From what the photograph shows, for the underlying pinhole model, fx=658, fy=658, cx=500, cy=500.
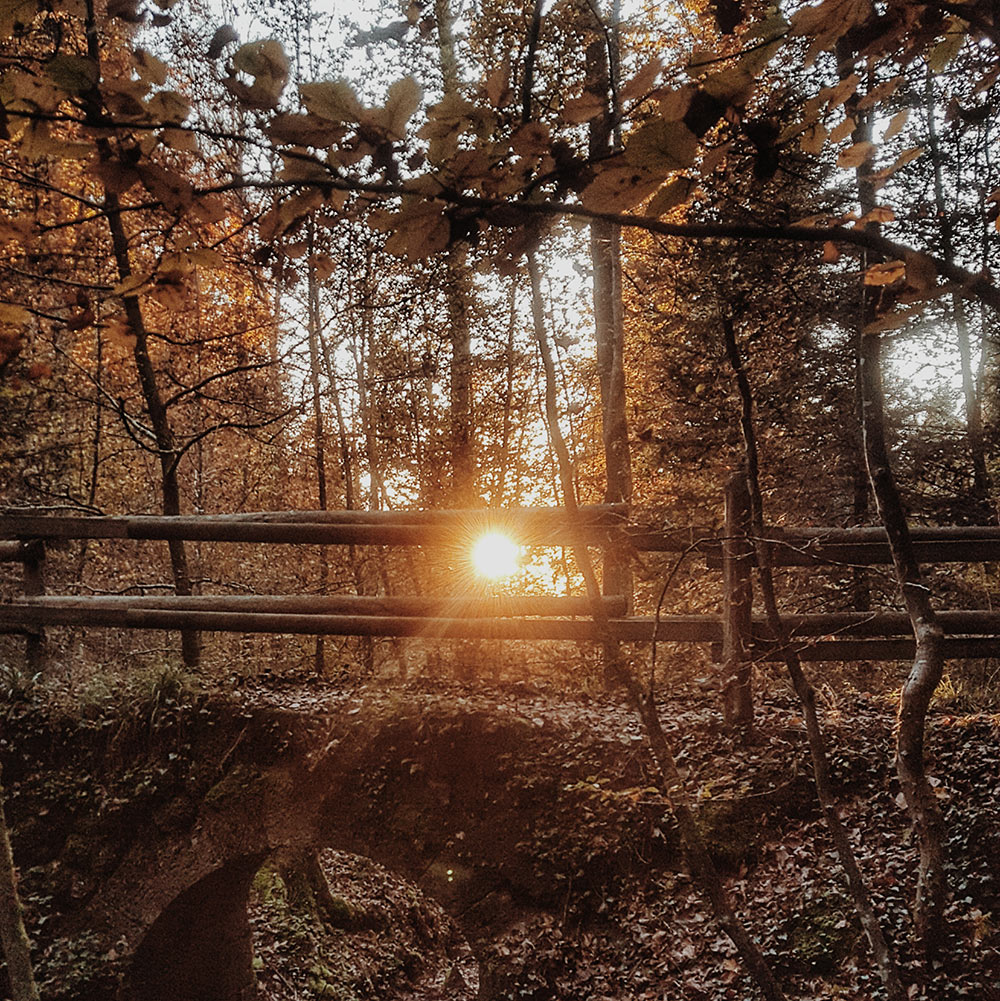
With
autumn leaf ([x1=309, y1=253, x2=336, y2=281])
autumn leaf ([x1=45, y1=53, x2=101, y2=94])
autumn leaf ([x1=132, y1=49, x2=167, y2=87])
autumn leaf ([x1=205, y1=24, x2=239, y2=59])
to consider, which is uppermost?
autumn leaf ([x1=205, y1=24, x2=239, y2=59])

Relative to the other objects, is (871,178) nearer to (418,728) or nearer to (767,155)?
(767,155)

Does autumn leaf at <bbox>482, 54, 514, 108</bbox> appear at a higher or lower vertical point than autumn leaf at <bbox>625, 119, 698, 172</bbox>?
higher

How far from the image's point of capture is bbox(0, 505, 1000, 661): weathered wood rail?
4.59 metres

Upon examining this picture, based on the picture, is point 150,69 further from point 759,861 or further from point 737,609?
point 759,861

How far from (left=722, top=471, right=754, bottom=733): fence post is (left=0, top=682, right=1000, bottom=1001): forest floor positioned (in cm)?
20

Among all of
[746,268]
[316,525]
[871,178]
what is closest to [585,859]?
[316,525]

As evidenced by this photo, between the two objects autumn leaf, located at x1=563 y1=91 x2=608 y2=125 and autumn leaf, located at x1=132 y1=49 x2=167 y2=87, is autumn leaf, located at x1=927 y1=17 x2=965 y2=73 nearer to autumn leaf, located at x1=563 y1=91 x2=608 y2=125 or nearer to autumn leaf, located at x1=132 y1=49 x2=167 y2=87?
autumn leaf, located at x1=563 y1=91 x2=608 y2=125

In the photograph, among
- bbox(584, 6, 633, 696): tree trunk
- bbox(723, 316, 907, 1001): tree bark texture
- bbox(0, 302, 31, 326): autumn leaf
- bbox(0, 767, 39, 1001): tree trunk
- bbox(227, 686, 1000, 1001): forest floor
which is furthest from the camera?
bbox(584, 6, 633, 696): tree trunk

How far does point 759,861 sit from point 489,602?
255 centimetres

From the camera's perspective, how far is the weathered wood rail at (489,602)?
4.59 metres

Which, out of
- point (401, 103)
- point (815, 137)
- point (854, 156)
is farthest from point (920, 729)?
point (401, 103)

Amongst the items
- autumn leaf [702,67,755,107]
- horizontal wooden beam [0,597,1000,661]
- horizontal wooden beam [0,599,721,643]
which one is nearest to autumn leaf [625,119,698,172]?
autumn leaf [702,67,755,107]

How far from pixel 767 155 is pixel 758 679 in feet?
16.4

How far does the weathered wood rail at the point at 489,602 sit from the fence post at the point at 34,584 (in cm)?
1
